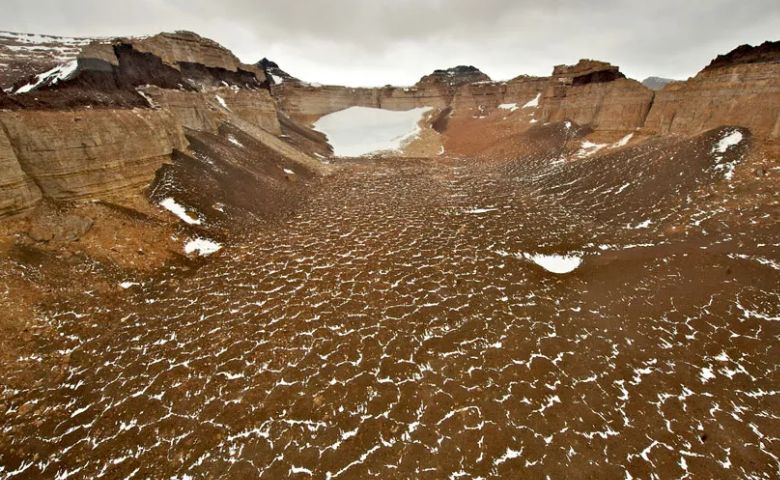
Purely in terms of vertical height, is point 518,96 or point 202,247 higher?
point 518,96

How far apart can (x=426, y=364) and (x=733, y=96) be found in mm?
25120

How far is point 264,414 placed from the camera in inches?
264

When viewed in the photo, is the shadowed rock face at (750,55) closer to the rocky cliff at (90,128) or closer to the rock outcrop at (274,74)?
the rocky cliff at (90,128)

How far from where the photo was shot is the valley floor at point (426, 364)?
5.95 meters

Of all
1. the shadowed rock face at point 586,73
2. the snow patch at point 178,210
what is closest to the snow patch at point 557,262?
the snow patch at point 178,210

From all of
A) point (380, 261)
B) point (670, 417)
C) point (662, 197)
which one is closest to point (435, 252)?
point (380, 261)

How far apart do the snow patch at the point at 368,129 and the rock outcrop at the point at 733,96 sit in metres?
29.5

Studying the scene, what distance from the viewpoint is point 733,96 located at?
1850cm

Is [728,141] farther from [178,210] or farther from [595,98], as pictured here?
[178,210]

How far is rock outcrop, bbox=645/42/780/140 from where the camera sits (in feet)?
55.1

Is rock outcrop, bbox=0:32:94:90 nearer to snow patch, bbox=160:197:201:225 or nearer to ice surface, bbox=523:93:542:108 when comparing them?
snow patch, bbox=160:197:201:225

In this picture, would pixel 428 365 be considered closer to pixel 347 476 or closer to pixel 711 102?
pixel 347 476

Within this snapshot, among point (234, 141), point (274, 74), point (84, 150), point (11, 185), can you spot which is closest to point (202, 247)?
point (84, 150)

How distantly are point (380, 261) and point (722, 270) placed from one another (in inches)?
481
